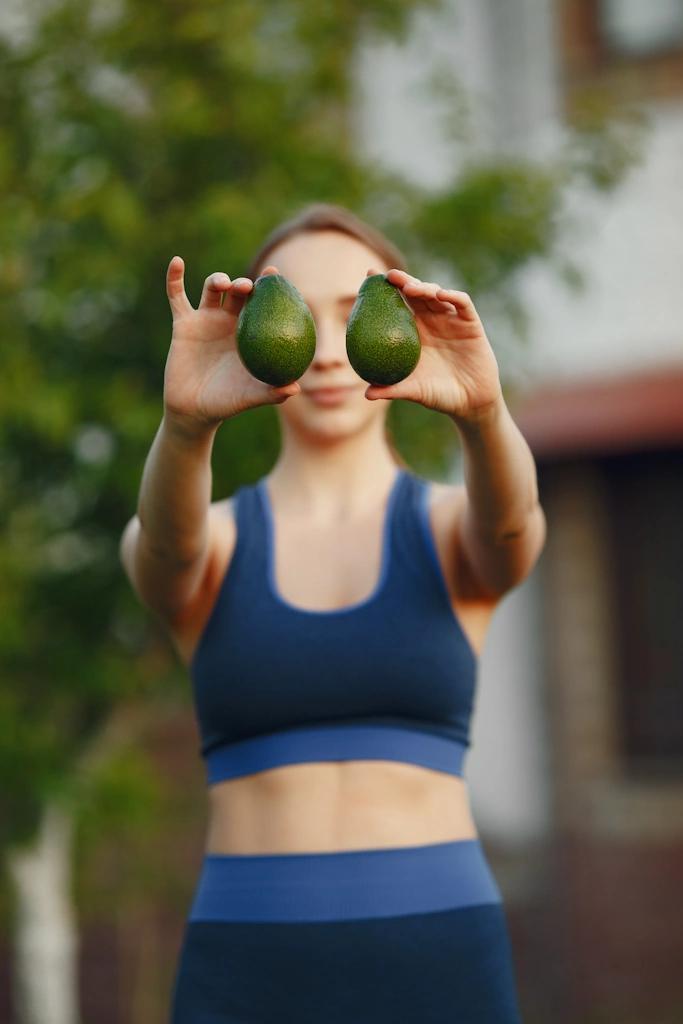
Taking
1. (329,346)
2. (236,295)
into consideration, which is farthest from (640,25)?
(236,295)

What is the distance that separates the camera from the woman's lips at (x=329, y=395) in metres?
2.41

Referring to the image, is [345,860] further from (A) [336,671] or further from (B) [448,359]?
(B) [448,359]

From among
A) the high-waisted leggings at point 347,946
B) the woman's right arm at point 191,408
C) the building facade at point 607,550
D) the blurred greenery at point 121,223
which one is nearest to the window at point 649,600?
the building facade at point 607,550

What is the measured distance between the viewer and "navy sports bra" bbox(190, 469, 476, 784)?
87.9 inches

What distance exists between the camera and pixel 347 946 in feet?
7.02

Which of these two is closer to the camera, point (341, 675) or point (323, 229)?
point (341, 675)

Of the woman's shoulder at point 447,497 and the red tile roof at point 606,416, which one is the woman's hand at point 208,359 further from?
the red tile roof at point 606,416

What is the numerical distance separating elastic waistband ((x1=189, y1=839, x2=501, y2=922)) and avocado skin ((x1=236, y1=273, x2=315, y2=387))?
804 millimetres

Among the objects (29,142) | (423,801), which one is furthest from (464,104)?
(423,801)

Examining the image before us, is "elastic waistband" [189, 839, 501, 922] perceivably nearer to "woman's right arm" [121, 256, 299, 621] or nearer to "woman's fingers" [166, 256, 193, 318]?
"woman's right arm" [121, 256, 299, 621]

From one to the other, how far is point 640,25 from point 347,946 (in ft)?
21.3

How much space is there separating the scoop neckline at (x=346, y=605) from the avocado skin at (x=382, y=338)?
483 mm

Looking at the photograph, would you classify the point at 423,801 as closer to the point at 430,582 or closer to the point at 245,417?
the point at 430,582

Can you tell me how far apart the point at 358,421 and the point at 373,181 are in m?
2.27
